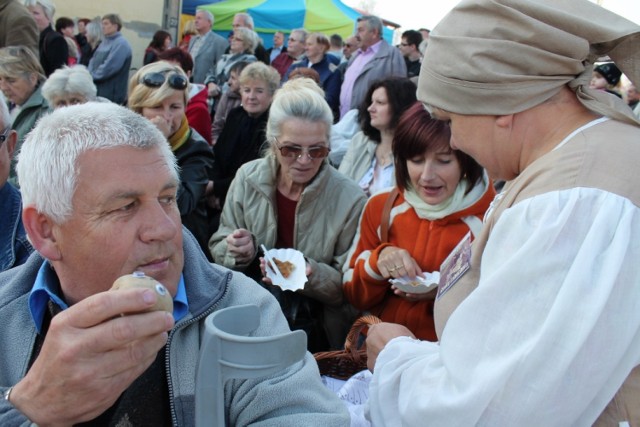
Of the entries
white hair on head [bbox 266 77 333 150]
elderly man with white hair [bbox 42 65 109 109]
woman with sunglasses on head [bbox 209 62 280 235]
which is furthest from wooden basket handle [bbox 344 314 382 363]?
elderly man with white hair [bbox 42 65 109 109]

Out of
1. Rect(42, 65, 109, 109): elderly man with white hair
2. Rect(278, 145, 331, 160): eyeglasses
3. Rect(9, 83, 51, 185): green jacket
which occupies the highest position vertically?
Rect(278, 145, 331, 160): eyeglasses

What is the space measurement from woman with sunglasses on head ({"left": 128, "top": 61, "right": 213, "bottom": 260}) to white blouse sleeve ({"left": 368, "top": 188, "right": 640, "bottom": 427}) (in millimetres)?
2653

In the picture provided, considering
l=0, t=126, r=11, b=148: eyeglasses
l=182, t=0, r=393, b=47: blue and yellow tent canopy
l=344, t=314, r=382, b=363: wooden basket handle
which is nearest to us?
l=344, t=314, r=382, b=363: wooden basket handle

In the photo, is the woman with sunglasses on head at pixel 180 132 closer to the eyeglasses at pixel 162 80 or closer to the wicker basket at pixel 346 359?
the eyeglasses at pixel 162 80

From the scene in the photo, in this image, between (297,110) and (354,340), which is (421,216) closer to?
(354,340)

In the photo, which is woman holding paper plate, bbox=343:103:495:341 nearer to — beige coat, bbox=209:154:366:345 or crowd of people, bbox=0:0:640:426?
beige coat, bbox=209:154:366:345

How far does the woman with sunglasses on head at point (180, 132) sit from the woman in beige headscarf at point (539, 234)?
240 centimetres

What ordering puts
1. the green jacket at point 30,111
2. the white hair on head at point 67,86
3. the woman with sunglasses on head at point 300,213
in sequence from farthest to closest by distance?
the green jacket at point 30,111 → the white hair on head at point 67,86 → the woman with sunglasses on head at point 300,213

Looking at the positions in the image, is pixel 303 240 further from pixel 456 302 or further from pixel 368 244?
pixel 456 302

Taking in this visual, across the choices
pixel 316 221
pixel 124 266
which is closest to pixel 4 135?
pixel 124 266

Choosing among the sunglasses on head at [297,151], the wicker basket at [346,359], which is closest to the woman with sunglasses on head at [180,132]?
the sunglasses on head at [297,151]

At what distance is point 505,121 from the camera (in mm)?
1596

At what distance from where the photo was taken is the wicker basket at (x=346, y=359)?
94.9 inches

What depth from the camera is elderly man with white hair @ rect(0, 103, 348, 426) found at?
5.16 ft
